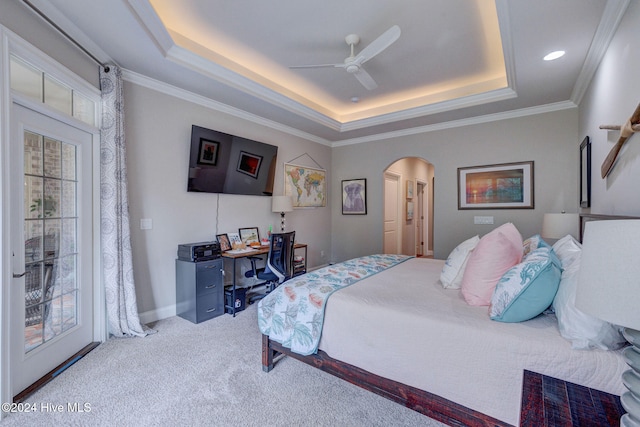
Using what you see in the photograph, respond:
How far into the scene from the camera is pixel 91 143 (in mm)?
2666

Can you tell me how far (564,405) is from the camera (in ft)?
3.23

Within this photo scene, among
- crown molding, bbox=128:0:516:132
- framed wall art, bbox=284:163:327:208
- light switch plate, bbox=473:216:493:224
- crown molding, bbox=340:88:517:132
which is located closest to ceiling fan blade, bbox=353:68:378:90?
crown molding, bbox=128:0:516:132

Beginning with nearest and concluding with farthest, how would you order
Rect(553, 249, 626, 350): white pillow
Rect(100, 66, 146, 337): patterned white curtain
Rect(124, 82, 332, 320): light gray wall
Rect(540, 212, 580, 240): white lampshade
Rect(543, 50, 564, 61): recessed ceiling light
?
Rect(553, 249, 626, 350): white pillow, Rect(543, 50, 564, 61): recessed ceiling light, Rect(100, 66, 146, 337): patterned white curtain, Rect(540, 212, 580, 240): white lampshade, Rect(124, 82, 332, 320): light gray wall

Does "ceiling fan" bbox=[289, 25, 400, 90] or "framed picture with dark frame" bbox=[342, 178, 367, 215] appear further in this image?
"framed picture with dark frame" bbox=[342, 178, 367, 215]

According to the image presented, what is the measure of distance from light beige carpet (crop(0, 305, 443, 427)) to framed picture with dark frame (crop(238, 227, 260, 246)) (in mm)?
1697

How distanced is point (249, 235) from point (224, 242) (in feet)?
1.56

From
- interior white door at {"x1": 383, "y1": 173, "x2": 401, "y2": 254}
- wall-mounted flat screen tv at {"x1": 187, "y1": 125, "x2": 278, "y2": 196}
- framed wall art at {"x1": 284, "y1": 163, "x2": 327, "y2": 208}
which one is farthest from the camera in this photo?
interior white door at {"x1": 383, "y1": 173, "x2": 401, "y2": 254}

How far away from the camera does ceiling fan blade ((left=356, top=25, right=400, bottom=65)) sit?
88.0 inches

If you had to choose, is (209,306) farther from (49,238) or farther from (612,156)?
(612,156)

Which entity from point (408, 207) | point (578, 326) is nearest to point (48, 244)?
point (578, 326)

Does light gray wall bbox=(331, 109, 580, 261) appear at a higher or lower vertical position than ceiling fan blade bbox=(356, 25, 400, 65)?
lower

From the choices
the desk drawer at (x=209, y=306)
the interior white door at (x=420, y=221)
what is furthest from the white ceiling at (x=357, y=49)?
the interior white door at (x=420, y=221)

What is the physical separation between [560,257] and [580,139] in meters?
2.72

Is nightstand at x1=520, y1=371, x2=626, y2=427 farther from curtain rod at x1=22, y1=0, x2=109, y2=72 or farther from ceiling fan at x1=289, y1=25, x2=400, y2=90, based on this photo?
curtain rod at x1=22, y1=0, x2=109, y2=72
